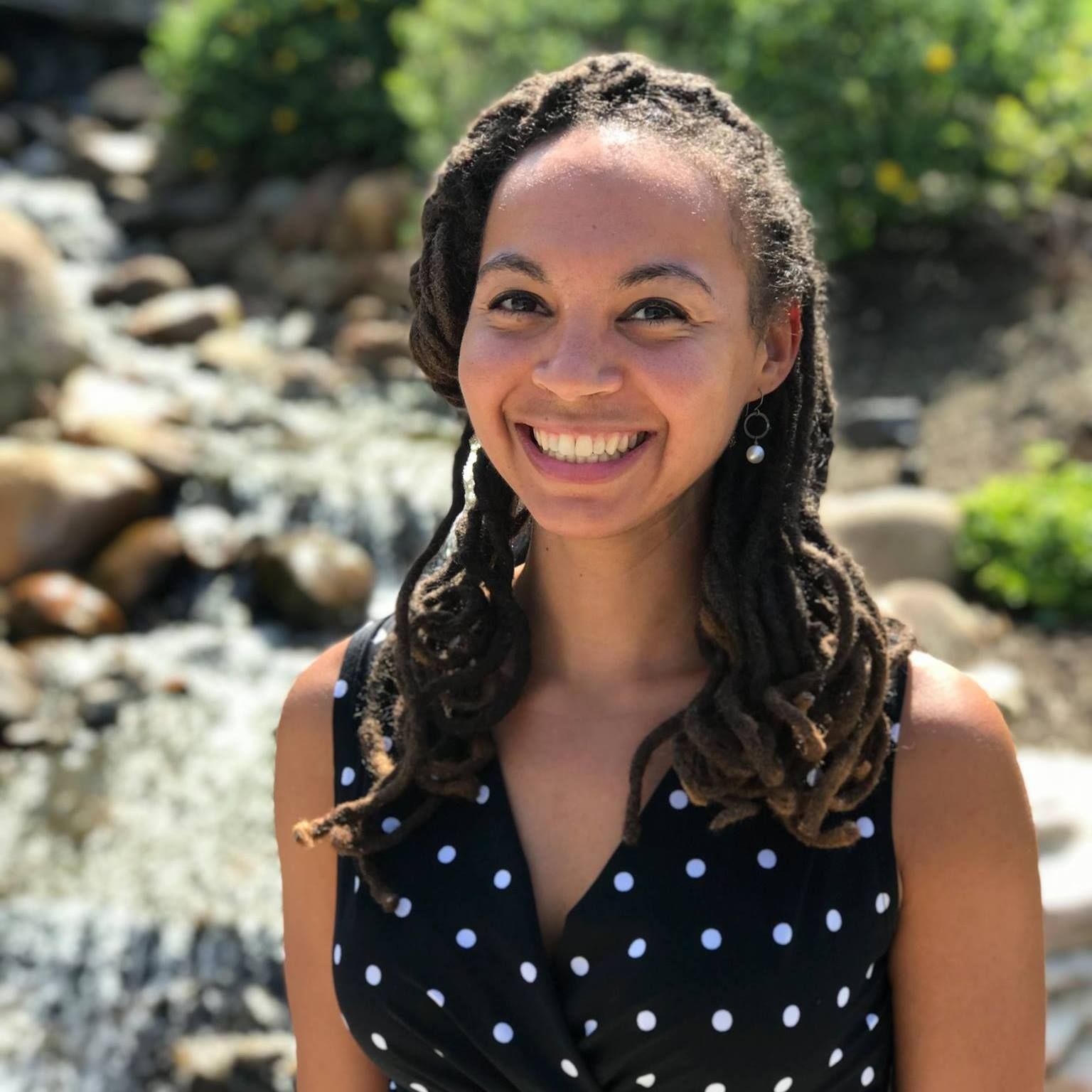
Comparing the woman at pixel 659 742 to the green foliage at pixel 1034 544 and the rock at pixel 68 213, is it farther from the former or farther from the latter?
the rock at pixel 68 213

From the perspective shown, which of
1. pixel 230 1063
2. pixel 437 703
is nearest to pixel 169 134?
pixel 230 1063

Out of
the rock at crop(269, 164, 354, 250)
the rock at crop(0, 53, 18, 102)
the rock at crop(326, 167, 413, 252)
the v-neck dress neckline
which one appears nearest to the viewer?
the v-neck dress neckline

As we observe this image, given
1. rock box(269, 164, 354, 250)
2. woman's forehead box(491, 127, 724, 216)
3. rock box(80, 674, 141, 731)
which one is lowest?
rock box(80, 674, 141, 731)

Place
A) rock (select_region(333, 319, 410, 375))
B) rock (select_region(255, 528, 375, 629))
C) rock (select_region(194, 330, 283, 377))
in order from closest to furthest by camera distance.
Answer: rock (select_region(255, 528, 375, 629))
rock (select_region(194, 330, 283, 377))
rock (select_region(333, 319, 410, 375))

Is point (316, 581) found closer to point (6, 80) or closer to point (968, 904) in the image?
point (968, 904)

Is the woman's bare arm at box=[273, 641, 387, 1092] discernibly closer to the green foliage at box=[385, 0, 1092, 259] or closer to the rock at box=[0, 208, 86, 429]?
the green foliage at box=[385, 0, 1092, 259]

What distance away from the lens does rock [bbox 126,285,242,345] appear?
1228 cm

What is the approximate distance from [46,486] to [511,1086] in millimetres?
7333

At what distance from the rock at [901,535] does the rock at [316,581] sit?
2.65 metres

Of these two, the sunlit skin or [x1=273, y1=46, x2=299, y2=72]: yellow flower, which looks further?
[x1=273, y1=46, x2=299, y2=72]: yellow flower

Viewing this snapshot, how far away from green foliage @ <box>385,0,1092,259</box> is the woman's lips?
8.24m

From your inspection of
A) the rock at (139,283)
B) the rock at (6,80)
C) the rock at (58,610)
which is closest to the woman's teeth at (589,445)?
the rock at (58,610)

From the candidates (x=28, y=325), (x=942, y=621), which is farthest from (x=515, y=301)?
(x=28, y=325)

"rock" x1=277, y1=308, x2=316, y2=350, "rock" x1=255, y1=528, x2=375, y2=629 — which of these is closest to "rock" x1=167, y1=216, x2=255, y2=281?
"rock" x1=277, y1=308, x2=316, y2=350
